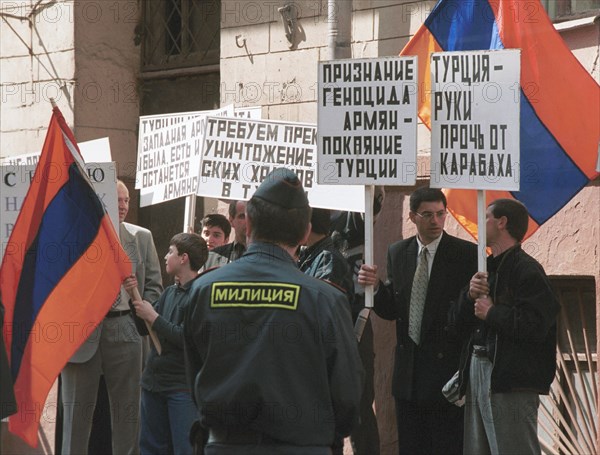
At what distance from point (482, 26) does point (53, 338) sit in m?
3.20

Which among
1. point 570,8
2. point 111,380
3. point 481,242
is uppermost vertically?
point 570,8

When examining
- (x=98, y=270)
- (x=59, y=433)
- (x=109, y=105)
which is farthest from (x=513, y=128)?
(x=109, y=105)

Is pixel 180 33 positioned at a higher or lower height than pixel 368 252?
higher

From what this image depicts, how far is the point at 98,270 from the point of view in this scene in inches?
323

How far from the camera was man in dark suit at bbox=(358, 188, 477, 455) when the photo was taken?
7.77m

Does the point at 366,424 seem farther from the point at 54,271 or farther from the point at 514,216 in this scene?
the point at 54,271

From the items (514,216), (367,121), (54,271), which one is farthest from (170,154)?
(514,216)

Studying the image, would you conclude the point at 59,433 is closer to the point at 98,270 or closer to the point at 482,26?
the point at 98,270

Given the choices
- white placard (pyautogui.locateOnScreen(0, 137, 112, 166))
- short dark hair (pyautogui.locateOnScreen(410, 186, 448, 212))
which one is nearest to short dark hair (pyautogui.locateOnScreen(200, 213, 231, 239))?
white placard (pyautogui.locateOnScreen(0, 137, 112, 166))

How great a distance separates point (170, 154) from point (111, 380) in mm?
1819

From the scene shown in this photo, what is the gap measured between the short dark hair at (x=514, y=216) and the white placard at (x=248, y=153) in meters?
1.93

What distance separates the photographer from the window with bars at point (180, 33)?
11.9 m

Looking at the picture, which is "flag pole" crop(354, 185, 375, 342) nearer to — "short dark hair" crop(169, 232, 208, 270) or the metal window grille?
"short dark hair" crop(169, 232, 208, 270)

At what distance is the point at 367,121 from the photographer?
301 inches
